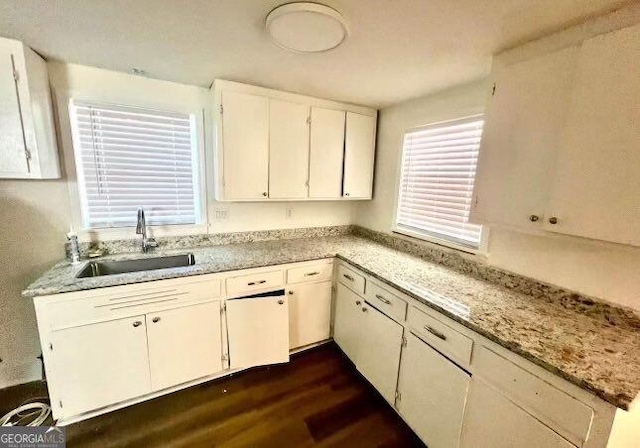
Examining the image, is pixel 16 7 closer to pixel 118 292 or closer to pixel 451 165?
pixel 118 292

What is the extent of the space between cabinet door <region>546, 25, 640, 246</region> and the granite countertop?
44 cm

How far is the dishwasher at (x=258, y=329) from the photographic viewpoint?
193cm

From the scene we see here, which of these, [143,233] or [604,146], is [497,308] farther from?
[143,233]

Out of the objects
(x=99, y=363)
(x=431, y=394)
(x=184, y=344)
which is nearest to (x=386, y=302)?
(x=431, y=394)

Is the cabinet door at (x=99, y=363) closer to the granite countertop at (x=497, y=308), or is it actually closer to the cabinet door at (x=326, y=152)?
the granite countertop at (x=497, y=308)

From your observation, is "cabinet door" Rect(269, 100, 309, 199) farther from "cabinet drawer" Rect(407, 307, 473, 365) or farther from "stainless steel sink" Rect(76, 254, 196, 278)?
"cabinet drawer" Rect(407, 307, 473, 365)

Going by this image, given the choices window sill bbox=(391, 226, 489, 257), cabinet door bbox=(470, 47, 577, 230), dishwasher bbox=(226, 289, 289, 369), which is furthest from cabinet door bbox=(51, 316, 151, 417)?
cabinet door bbox=(470, 47, 577, 230)

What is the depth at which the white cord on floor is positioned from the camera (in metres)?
1.58

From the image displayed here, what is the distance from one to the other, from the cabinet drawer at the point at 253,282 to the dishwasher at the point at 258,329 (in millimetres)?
47

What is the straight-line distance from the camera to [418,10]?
3.52ft

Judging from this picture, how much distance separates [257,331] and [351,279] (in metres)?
0.82

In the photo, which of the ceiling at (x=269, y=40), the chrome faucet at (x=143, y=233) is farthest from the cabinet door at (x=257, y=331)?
the ceiling at (x=269, y=40)

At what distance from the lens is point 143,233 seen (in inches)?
79.5

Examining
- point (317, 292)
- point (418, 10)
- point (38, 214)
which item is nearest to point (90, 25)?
point (38, 214)
